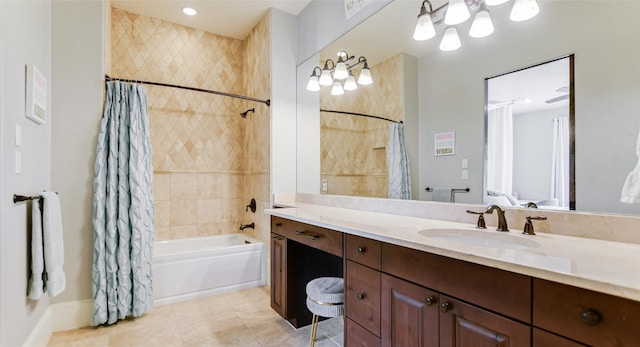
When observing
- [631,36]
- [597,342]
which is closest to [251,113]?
[631,36]

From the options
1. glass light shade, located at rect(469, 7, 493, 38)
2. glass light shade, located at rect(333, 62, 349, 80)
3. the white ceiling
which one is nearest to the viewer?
glass light shade, located at rect(469, 7, 493, 38)

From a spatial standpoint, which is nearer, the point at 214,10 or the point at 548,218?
the point at 548,218

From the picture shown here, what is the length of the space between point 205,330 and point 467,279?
198cm

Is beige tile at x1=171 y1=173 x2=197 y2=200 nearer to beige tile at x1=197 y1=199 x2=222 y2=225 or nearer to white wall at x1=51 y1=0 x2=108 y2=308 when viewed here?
beige tile at x1=197 y1=199 x2=222 y2=225

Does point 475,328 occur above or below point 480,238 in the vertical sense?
below

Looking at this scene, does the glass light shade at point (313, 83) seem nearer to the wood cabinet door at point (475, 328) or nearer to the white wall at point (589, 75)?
the white wall at point (589, 75)

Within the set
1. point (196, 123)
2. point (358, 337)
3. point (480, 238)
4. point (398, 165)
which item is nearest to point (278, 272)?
point (358, 337)

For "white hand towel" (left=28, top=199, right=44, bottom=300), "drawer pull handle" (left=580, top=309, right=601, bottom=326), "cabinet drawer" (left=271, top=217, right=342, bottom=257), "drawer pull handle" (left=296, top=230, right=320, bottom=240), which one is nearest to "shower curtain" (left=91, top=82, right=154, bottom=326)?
"white hand towel" (left=28, top=199, right=44, bottom=300)

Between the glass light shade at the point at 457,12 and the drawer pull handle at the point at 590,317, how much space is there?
1416mm

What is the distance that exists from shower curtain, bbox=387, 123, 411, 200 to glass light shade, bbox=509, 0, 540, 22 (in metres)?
0.87

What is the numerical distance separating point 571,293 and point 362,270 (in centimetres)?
81

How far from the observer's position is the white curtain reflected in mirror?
52.0 inches

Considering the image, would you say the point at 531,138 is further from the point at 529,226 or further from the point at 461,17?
the point at 461,17

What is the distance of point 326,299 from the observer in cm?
166
